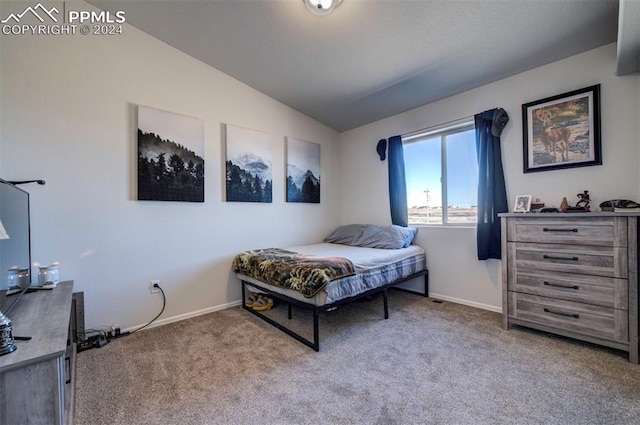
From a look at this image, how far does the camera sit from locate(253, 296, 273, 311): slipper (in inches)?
116

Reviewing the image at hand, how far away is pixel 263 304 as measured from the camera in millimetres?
2984

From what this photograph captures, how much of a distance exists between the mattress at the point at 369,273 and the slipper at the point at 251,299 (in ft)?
1.02

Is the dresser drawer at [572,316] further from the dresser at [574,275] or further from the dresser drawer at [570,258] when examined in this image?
the dresser drawer at [570,258]

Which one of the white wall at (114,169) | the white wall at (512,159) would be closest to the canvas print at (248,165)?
the white wall at (114,169)

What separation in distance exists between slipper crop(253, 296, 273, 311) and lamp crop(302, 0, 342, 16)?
9.21ft

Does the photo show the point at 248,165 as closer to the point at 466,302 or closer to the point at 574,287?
the point at 466,302

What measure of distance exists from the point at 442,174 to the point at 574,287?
1.72 metres

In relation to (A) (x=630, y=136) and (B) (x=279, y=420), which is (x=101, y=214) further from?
(A) (x=630, y=136)

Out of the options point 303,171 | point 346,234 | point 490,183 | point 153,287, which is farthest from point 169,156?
point 490,183

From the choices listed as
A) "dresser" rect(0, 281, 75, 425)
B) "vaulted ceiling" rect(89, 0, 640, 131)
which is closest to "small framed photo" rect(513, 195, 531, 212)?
"vaulted ceiling" rect(89, 0, 640, 131)

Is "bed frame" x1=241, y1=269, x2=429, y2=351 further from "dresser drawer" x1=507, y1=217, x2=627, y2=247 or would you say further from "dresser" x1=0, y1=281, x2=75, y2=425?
"dresser" x1=0, y1=281, x2=75, y2=425

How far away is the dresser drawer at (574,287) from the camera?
187 centimetres

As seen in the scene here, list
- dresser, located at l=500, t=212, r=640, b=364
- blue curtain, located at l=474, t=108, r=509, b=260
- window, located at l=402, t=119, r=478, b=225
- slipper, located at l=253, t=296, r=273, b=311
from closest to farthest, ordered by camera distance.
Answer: dresser, located at l=500, t=212, r=640, b=364 → blue curtain, located at l=474, t=108, r=509, b=260 → slipper, located at l=253, t=296, r=273, b=311 → window, located at l=402, t=119, r=478, b=225

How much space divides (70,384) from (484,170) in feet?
12.5
